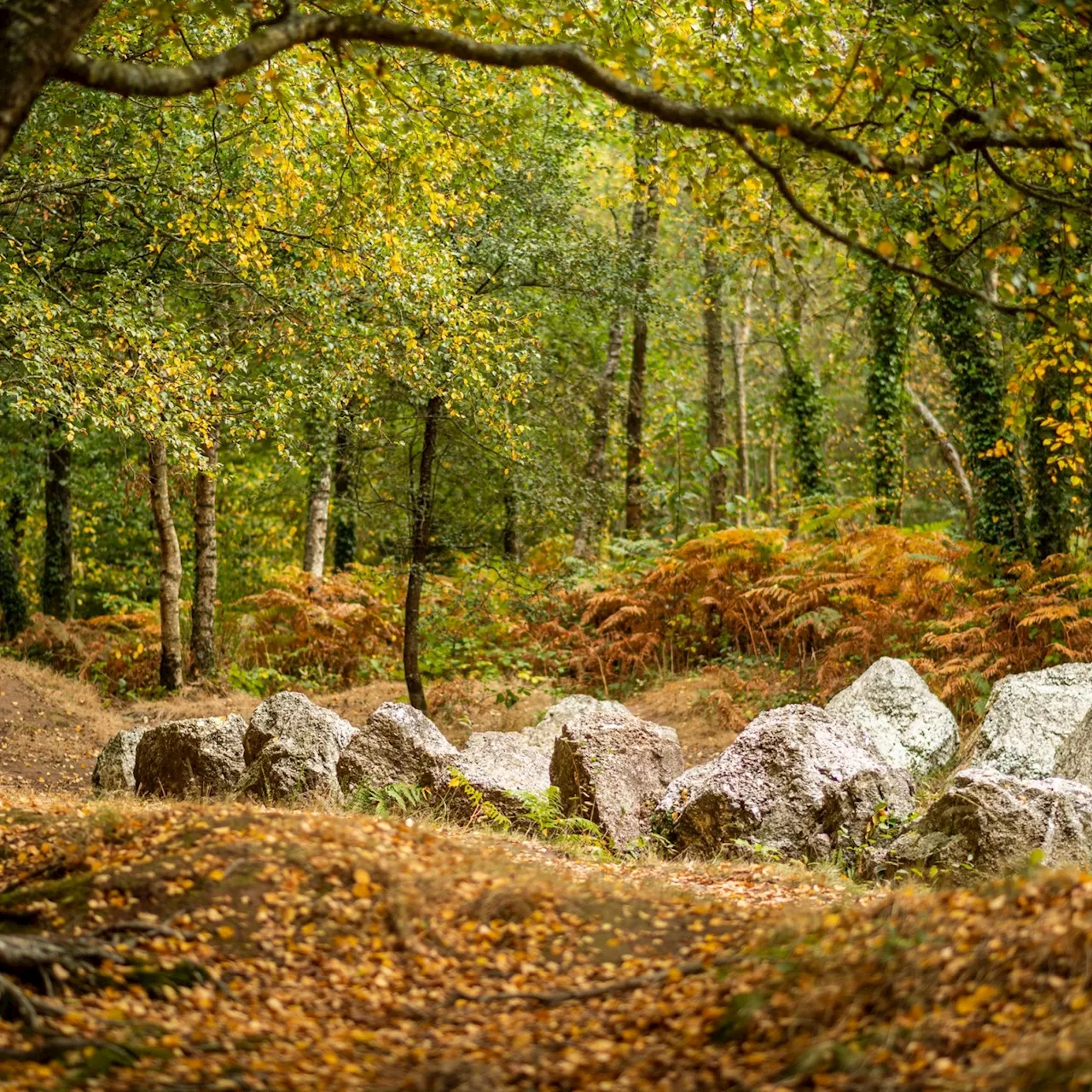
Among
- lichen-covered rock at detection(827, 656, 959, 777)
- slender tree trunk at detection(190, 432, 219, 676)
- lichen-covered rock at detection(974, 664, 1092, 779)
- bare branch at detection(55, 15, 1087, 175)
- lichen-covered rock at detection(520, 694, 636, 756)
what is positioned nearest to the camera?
bare branch at detection(55, 15, 1087, 175)

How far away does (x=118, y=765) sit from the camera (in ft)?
35.8

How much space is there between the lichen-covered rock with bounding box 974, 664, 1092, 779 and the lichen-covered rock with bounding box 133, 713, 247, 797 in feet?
23.3

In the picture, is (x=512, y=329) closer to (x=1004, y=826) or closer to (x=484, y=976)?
(x=1004, y=826)

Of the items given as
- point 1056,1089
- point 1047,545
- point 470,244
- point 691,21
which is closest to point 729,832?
point 1056,1089

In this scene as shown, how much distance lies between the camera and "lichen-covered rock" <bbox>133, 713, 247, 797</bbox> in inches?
396

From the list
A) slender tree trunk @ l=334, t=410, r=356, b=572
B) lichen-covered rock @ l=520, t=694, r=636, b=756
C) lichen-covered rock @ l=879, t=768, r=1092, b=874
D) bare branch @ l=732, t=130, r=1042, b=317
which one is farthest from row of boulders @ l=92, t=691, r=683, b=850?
slender tree trunk @ l=334, t=410, r=356, b=572

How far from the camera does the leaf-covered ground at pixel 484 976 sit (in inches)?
151

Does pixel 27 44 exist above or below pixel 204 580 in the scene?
above

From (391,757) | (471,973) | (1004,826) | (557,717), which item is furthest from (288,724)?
(1004,826)

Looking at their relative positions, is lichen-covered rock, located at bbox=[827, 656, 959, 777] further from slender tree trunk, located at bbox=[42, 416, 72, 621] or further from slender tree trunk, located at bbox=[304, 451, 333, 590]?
slender tree trunk, located at bbox=[42, 416, 72, 621]

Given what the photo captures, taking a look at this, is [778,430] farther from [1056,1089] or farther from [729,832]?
[1056,1089]

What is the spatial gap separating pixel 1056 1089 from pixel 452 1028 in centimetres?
229

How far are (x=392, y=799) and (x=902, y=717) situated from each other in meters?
5.48

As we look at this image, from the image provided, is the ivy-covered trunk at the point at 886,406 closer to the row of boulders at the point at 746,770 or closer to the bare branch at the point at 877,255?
the row of boulders at the point at 746,770
